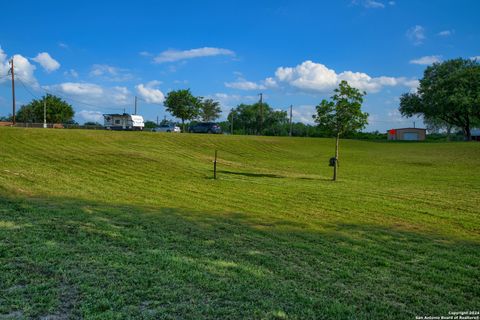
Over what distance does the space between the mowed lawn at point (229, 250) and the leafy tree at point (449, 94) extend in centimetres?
4129

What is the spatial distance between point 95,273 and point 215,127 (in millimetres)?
45001

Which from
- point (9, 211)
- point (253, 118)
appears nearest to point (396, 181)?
point (9, 211)

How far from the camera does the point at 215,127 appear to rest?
1929 inches

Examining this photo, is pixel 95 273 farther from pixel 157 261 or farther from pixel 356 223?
pixel 356 223

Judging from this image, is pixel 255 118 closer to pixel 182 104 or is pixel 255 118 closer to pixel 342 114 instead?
pixel 182 104

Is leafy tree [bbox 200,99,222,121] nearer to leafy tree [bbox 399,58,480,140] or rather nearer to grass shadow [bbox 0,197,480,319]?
leafy tree [bbox 399,58,480,140]

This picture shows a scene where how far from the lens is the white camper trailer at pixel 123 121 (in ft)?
179

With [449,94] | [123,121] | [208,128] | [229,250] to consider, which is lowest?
[229,250]

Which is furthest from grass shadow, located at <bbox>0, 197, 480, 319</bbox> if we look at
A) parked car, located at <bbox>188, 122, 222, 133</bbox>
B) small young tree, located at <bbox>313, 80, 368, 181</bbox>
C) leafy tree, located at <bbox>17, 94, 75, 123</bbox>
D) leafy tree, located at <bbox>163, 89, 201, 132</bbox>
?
leafy tree, located at <bbox>17, 94, 75, 123</bbox>

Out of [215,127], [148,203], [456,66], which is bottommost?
[148,203]

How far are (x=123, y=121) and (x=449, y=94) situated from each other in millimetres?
45904

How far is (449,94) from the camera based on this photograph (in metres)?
49.7

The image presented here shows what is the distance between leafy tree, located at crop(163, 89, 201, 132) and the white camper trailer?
566cm

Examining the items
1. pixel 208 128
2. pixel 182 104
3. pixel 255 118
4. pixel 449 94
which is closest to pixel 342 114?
pixel 208 128
